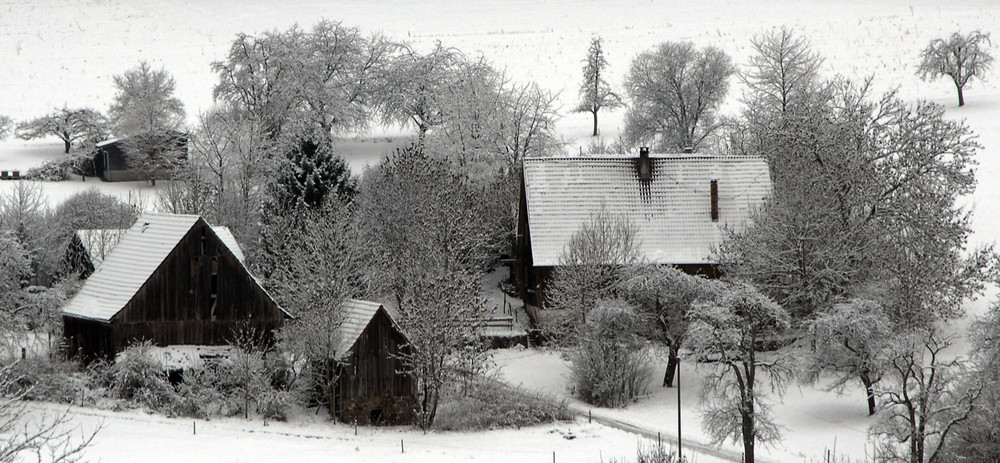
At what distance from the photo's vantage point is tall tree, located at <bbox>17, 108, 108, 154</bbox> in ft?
233

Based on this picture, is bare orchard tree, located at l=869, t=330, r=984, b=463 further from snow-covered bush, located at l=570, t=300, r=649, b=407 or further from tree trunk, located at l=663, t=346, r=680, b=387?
snow-covered bush, located at l=570, t=300, r=649, b=407

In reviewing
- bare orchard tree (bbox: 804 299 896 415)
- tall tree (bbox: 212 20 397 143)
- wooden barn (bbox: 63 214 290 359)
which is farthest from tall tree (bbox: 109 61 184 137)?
bare orchard tree (bbox: 804 299 896 415)

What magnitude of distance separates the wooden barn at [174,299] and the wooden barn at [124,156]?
92.9 feet

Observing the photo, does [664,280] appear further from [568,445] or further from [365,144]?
[365,144]

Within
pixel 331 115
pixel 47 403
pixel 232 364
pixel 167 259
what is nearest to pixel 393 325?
pixel 232 364

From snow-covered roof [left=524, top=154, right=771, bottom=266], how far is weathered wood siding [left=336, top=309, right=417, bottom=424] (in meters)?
10.1

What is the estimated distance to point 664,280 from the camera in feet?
125

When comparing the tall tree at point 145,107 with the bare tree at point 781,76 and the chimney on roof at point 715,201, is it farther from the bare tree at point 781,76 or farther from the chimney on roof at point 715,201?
the chimney on roof at point 715,201

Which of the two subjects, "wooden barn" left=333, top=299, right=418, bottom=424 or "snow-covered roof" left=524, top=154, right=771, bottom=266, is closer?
"wooden barn" left=333, top=299, right=418, bottom=424

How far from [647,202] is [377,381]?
16269 millimetres

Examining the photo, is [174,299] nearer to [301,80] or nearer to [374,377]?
[374,377]

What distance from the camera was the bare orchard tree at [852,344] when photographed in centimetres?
3375

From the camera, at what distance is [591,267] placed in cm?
4109

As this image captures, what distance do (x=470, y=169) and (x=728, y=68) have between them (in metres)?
23.1
